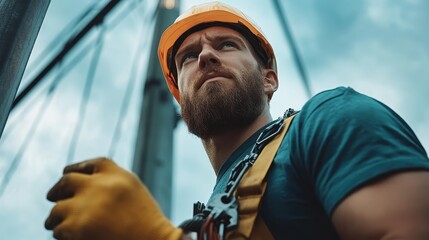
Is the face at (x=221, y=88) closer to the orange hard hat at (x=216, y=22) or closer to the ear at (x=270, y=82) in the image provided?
the ear at (x=270, y=82)

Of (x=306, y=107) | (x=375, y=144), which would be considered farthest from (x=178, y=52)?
(x=375, y=144)

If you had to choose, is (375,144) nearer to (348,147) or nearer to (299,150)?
(348,147)

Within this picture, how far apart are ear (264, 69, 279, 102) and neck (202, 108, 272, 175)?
25 cm

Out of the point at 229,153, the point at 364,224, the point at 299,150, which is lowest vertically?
the point at 364,224

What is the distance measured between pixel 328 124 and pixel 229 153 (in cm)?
85

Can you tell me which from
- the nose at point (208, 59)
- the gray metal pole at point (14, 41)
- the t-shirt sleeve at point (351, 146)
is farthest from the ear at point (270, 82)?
the gray metal pole at point (14, 41)

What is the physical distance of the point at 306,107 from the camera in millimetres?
1478

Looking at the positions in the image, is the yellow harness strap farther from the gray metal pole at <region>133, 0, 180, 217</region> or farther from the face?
the gray metal pole at <region>133, 0, 180, 217</region>

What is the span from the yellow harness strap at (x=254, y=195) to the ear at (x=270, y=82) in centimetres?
84

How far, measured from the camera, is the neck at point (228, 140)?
6.79 feet

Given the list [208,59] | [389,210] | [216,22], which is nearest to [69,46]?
[216,22]

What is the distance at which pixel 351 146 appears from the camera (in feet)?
3.95

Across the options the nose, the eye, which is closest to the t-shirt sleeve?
the nose

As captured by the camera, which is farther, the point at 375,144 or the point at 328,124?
the point at 328,124
